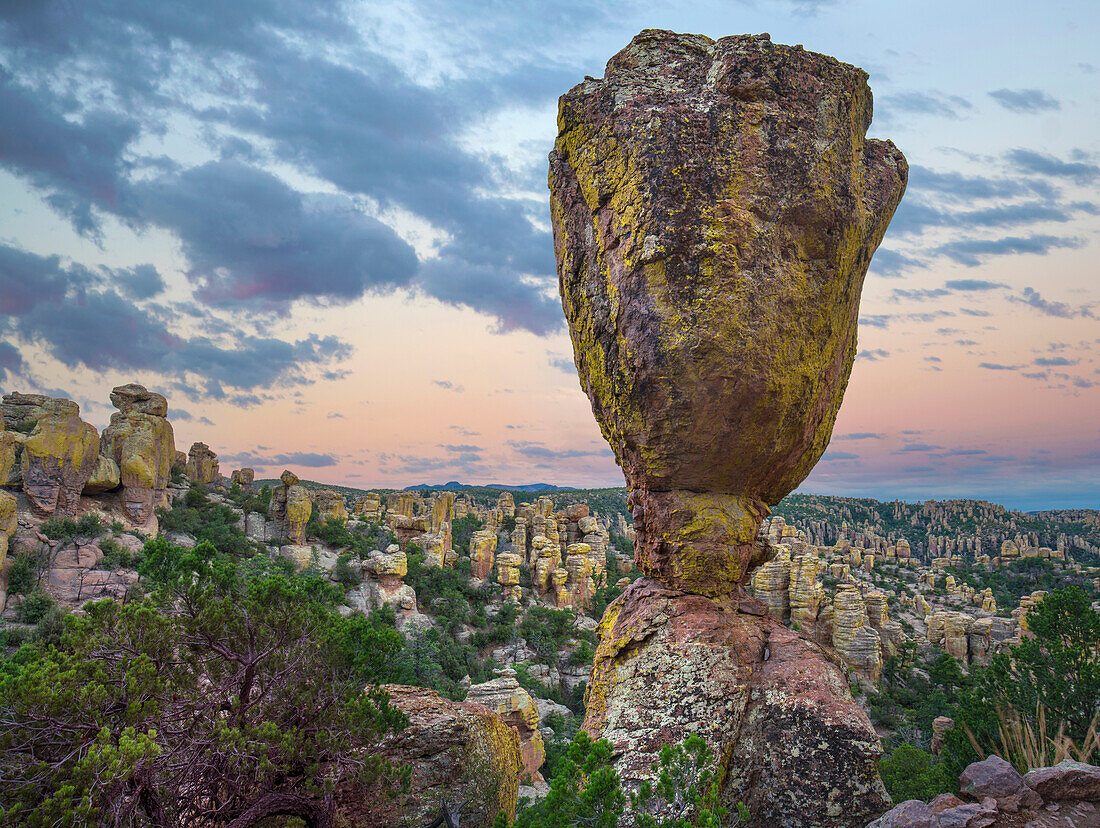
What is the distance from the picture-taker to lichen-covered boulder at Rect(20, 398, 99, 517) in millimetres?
27547

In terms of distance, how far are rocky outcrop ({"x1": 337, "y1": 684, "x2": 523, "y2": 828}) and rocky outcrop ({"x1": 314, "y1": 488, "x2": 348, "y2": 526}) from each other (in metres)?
40.8

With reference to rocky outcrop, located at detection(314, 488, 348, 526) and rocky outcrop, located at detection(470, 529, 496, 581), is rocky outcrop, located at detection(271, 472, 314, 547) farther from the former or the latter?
rocky outcrop, located at detection(470, 529, 496, 581)

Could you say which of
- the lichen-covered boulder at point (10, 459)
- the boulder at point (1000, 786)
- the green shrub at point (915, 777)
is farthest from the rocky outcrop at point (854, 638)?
the lichen-covered boulder at point (10, 459)

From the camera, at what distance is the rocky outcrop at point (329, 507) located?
47219 millimetres

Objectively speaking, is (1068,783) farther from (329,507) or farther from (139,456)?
(329,507)

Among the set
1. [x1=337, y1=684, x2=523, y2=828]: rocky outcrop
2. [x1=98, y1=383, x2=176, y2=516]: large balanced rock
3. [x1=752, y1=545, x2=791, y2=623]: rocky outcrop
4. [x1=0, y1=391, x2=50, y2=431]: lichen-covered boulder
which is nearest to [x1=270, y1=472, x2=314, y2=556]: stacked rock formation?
[x1=98, y1=383, x2=176, y2=516]: large balanced rock

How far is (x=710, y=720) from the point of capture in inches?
247

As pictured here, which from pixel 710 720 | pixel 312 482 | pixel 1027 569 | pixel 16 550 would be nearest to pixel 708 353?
pixel 710 720

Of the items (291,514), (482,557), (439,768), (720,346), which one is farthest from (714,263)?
(482,557)

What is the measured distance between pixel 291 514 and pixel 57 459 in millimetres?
15856

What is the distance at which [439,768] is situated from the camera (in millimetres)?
8289

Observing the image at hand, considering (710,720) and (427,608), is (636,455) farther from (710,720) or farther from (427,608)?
(427,608)

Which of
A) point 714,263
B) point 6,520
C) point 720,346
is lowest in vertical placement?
point 6,520

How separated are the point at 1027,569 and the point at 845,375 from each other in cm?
7645
